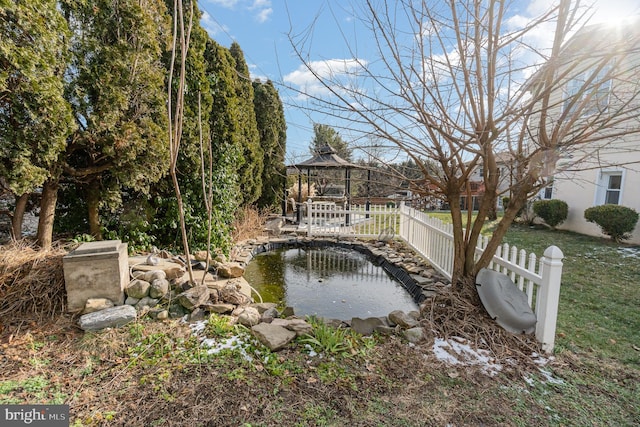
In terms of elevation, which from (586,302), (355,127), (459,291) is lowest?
(586,302)

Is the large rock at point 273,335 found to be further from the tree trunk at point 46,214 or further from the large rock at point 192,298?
the tree trunk at point 46,214

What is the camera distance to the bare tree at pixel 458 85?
2.44 meters

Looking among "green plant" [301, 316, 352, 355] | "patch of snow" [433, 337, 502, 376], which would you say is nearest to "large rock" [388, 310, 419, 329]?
"patch of snow" [433, 337, 502, 376]

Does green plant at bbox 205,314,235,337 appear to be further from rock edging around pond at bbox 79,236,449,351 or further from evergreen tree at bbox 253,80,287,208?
evergreen tree at bbox 253,80,287,208

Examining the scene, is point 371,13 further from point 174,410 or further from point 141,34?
point 174,410

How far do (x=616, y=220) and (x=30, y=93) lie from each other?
9.98m

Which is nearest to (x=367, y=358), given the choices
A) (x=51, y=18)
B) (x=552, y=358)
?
(x=552, y=358)

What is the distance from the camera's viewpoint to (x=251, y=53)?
2693 mm

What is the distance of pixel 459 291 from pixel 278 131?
895 cm

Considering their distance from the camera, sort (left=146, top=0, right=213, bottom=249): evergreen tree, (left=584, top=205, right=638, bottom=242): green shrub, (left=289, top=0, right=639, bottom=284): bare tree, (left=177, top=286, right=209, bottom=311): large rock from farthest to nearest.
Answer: (left=584, top=205, right=638, bottom=242): green shrub
(left=146, top=0, right=213, bottom=249): evergreen tree
(left=177, top=286, right=209, bottom=311): large rock
(left=289, top=0, right=639, bottom=284): bare tree

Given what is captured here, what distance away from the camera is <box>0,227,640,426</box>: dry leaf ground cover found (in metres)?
1.75

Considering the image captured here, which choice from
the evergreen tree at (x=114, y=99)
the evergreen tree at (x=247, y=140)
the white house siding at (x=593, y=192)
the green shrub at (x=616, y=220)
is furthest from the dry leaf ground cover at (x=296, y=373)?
the white house siding at (x=593, y=192)

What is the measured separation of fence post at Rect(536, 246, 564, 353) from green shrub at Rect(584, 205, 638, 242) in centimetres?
616

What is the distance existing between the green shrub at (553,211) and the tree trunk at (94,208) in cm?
1059
